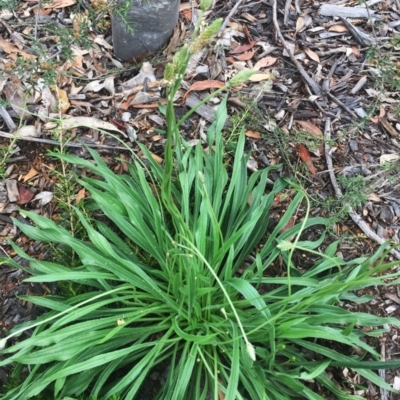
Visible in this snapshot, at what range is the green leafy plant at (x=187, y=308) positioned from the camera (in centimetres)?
201

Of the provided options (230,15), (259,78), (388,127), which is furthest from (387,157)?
(230,15)

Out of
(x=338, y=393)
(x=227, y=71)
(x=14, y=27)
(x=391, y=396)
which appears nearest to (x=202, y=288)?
(x=338, y=393)

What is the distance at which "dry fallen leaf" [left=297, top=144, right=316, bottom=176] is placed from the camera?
9.39ft

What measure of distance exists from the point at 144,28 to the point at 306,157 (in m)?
1.21

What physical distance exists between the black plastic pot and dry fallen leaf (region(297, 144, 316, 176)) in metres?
1.07

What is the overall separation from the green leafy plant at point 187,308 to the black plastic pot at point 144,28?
0.88 meters

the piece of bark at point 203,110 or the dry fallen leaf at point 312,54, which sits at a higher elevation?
the piece of bark at point 203,110

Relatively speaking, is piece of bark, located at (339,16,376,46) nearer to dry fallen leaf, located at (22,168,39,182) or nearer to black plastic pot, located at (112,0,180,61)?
black plastic pot, located at (112,0,180,61)

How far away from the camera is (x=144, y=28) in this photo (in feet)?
10.0

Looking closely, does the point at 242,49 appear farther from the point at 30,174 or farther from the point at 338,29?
the point at 30,174

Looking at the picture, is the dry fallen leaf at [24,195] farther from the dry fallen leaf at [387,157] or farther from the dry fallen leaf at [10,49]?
the dry fallen leaf at [387,157]

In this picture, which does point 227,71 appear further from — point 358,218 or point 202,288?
point 202,288

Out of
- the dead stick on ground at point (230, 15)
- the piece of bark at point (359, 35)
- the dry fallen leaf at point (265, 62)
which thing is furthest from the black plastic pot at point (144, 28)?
the piece of bark at point (359, 35)

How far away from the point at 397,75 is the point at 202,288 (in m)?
1.23
